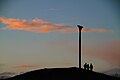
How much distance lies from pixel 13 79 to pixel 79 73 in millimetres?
4172

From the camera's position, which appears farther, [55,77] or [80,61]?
[80,61]

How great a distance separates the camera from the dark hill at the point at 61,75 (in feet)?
49.9

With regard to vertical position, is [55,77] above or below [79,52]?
below

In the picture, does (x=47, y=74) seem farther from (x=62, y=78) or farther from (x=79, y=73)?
(x=79, y=73)

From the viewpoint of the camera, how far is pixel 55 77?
1527cm

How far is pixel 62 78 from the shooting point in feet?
49.4

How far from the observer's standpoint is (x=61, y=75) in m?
15.5

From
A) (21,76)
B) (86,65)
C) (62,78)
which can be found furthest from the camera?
(86,65)

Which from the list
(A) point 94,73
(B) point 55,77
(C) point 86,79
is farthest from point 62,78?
(A) point 94,73

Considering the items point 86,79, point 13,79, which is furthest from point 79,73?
point 13,79

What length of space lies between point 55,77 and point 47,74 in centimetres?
Result: 59

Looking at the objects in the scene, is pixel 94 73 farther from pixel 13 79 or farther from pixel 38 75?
pixel 13 79

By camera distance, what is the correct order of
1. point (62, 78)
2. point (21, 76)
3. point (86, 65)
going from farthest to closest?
point (86, 65) → point (21, 76) → point (62, 78)

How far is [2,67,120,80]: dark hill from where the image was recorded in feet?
49.9
